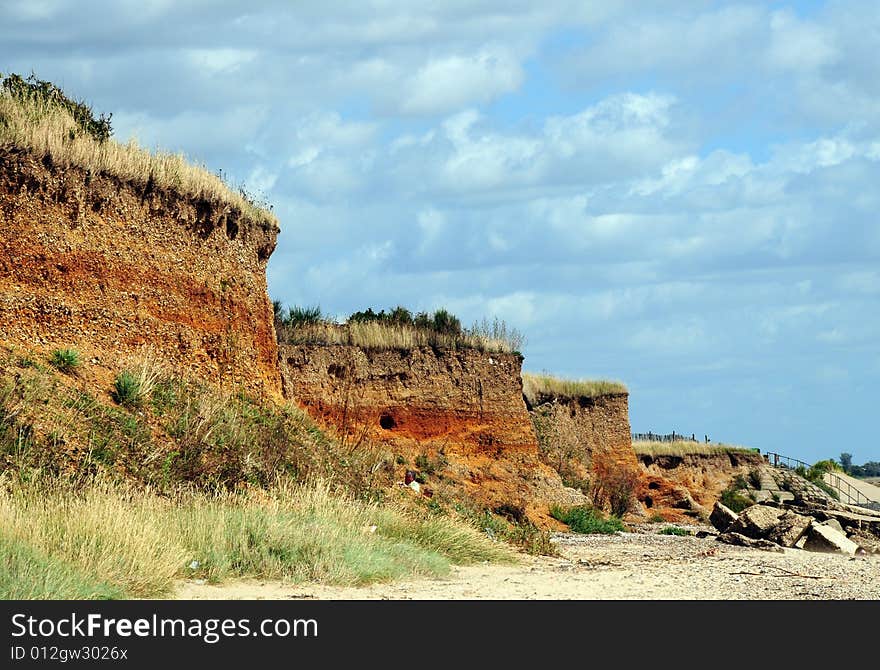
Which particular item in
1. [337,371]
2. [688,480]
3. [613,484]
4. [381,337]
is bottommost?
[613,484]

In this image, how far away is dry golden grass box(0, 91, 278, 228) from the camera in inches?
695

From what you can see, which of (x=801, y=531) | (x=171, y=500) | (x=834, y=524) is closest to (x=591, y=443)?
(x=834, y=524)

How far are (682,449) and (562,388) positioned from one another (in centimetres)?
1431

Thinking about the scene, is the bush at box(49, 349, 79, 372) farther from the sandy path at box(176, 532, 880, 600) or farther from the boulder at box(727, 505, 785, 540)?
the boulder at box(727, 505, 785, 540)

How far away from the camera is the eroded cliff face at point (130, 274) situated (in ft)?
56.7

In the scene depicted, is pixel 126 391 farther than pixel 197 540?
Yes

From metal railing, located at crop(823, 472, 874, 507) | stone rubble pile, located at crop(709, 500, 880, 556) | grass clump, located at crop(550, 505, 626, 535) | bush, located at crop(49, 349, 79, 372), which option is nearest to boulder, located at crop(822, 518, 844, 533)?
stone rubble pile, located at crop(709, 500, 880, 556)

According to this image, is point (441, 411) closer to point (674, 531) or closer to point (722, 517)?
point (674, 531)

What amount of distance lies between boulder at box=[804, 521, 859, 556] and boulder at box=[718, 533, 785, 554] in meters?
0.80

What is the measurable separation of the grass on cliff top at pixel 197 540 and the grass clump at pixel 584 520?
441 inches

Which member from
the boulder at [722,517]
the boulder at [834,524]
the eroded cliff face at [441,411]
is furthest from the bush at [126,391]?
the boulder at [834,524]

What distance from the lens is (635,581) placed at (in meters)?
15.2
